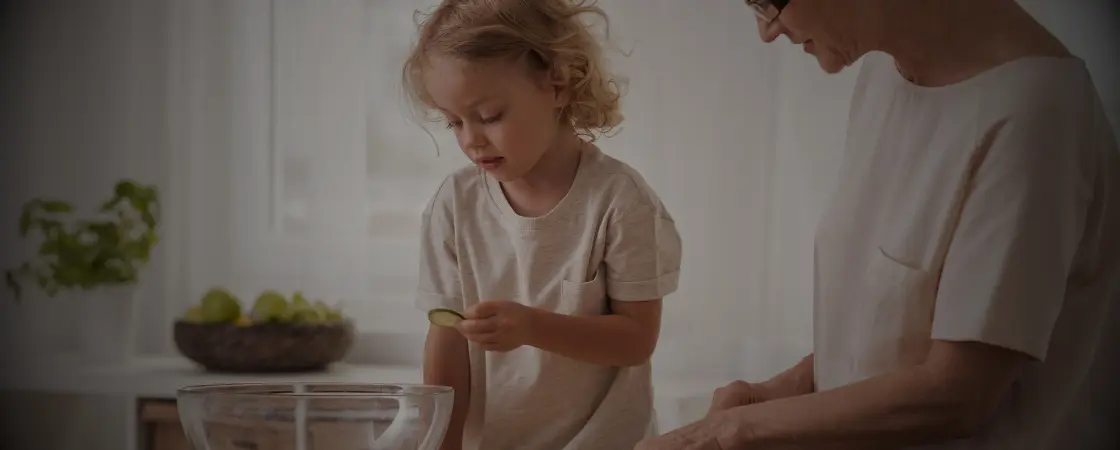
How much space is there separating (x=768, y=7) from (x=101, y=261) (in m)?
1.42

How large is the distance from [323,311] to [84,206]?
0.54m

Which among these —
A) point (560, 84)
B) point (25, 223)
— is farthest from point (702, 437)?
point (25, 223)

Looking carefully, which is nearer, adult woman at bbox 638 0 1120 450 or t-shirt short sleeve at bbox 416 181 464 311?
adult woman at bbox 638 0 1120 450

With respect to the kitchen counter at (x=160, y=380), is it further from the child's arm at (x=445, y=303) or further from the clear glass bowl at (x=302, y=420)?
the clear glass bowl at (x=302, y=420)

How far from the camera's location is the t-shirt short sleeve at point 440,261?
1176 mm

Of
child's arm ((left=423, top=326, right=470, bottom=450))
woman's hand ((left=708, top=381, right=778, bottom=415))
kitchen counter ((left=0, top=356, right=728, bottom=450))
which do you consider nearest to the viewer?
woman's hand ((left=708, top=381, right=778, bottom=415))

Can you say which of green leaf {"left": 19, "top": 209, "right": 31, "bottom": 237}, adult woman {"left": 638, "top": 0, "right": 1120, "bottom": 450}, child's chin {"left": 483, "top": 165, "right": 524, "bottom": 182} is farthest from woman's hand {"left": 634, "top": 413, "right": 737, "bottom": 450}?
green leaf {"left": 19, "top": 209, "right": 31, "bottom": 237}

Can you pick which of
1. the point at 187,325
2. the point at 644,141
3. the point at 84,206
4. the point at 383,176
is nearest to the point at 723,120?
the point at 644,141

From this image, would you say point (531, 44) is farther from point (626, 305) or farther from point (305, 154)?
point (305, 154)

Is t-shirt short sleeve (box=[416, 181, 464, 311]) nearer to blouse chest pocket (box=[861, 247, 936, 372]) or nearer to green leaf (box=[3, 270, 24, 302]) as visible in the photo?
blouse chest pocket (box=[861, 247, 936, 372])

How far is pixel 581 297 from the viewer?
1.11 m

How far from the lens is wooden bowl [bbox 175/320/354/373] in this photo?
1.75 m

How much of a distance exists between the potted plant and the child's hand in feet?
3.54

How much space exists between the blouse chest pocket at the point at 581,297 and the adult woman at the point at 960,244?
30cm
